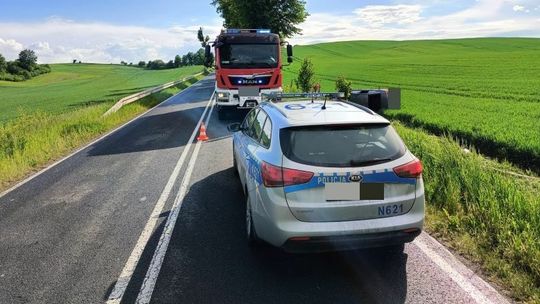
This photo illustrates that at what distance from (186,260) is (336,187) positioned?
1.88 m

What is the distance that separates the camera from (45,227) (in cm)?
580

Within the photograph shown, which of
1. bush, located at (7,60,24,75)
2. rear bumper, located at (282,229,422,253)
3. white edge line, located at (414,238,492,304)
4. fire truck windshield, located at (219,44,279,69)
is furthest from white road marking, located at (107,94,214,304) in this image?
bush, located at (7,60,24,75)

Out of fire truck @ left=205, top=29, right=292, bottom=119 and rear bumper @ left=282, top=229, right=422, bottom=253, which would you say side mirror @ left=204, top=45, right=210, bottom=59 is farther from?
rear bumper @ left=282, top=229, right=422, bottom=253

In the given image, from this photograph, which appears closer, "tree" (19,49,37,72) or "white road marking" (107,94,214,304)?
"white road marking" (107,94,214,304)

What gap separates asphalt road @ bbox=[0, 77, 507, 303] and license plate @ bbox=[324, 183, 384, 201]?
2.73 ft

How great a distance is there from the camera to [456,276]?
4066mm

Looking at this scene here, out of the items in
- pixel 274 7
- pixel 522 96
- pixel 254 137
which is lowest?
pixel 522 96

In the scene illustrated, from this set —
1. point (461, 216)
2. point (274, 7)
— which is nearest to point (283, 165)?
point (461, 216)

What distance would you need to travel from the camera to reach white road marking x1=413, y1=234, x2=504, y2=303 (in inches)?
145

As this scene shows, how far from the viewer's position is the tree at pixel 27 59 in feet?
334

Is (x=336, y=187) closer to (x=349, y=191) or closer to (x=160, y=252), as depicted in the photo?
(x=349, y=191)

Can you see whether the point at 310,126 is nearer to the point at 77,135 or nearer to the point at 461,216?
the point at 461,216

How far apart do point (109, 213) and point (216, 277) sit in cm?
273

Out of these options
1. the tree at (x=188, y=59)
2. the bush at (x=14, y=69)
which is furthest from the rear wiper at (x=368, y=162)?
the tree at (x=188, y=59)
